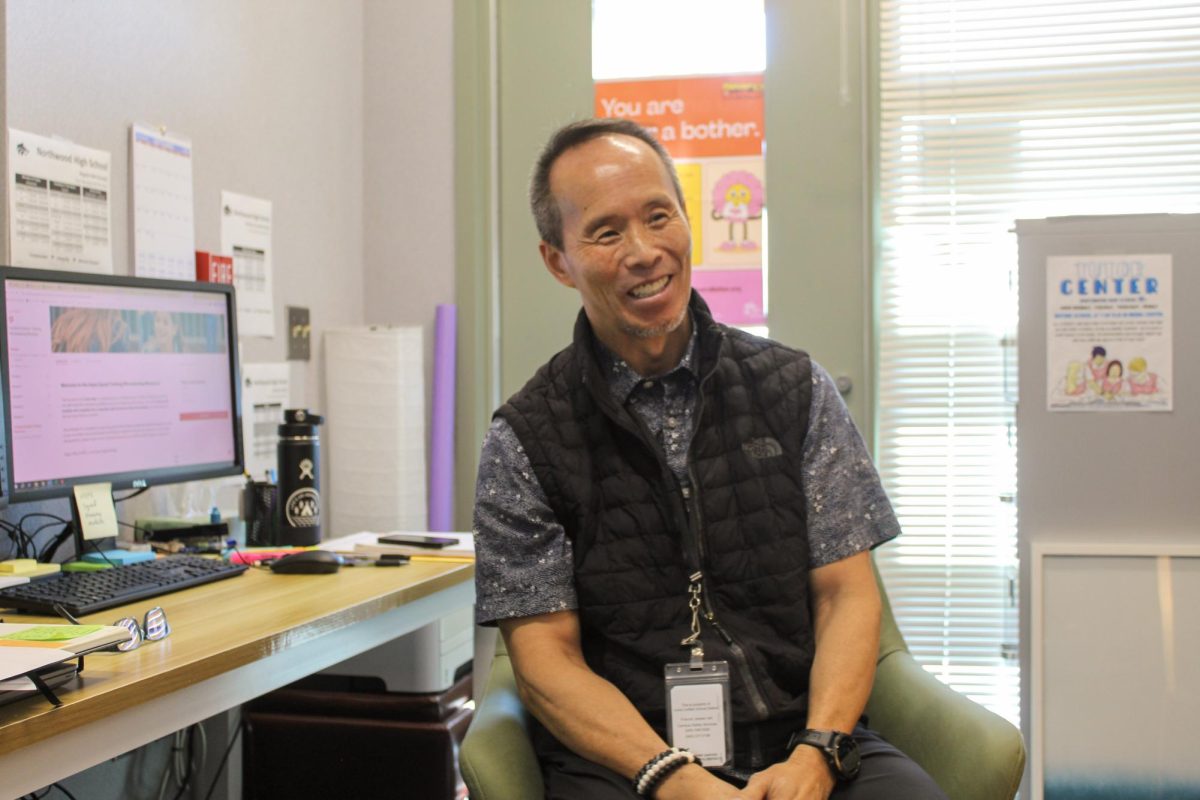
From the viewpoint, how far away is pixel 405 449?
3107 millimetres

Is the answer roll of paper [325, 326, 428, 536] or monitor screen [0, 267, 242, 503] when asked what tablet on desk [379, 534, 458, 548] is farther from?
roll of paper [325, 326, 428, 536]

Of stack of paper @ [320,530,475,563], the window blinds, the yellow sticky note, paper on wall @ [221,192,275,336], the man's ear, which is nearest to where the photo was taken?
the man's ear

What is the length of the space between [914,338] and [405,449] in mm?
1450

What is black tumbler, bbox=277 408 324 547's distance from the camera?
8.20ft

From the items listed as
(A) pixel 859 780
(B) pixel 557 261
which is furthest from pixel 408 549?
(A) pixel 859 780

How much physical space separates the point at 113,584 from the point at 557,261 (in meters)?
0.86

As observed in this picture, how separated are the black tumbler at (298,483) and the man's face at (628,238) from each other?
105 cm

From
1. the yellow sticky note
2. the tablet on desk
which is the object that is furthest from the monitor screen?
the tablet on desk

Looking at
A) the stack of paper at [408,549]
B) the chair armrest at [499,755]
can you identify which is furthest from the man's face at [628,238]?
the stack of paper at [408,549]

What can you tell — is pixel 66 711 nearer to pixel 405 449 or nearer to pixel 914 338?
pixel 405 449

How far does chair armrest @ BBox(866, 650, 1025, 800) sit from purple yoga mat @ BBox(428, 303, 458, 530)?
1.76 m

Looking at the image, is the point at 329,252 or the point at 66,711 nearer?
the point at 66,711

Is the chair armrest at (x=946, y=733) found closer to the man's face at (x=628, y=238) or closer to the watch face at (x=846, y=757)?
the watch face at (x=846, y=757)

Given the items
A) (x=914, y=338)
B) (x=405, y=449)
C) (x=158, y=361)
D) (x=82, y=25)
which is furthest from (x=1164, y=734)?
(x=82, y=25)
